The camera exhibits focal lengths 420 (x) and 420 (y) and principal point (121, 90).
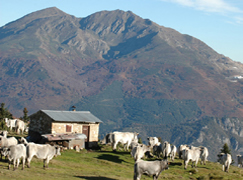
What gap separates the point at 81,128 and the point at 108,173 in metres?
23.3

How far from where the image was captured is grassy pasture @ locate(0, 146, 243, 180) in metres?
36.6

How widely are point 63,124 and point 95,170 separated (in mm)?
20121

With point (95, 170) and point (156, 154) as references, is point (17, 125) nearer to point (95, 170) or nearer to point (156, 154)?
point (156, 154)

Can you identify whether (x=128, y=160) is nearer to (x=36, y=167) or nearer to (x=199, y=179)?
(x=199, y=179)

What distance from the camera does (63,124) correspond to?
209ft

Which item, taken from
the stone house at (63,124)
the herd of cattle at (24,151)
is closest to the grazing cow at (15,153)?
the herd of cattle at (24,151)

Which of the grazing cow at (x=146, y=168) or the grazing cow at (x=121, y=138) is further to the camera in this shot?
the grazing cow at (x=121, y=138)

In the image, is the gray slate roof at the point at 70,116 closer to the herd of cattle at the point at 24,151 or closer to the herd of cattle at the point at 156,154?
the herd of cattle at the point at 156,154

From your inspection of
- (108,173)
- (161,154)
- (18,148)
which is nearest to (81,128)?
(161,154)

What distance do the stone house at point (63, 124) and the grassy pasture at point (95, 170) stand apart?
593cm

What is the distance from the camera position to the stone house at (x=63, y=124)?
62719mm

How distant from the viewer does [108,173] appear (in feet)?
143

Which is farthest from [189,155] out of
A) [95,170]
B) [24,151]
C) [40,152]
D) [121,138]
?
[24,151]

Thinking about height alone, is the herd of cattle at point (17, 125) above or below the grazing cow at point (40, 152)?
above
